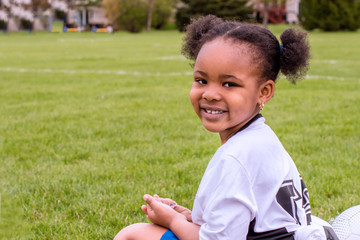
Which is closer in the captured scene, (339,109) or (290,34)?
(290,34)

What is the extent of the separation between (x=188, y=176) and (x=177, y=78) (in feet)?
20.5

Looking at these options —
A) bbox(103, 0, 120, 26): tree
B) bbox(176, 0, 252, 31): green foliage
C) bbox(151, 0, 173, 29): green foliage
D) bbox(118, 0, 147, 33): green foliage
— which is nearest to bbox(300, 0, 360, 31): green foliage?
bbox(176, 0, 252, 31): green foliage

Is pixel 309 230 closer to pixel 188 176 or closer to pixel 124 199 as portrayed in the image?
pixel 124 199

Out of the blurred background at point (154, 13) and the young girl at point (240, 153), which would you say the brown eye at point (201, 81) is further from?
the blurred background at point (154, 13)

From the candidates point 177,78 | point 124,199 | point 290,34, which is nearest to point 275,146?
point 290,34

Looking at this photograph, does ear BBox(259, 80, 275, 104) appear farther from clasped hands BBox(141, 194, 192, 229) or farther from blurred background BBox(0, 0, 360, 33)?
blurred background BBox(0, 0, 360, 33)

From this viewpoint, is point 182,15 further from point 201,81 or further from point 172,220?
point 172,220

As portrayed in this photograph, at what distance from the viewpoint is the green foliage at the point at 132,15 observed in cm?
4750

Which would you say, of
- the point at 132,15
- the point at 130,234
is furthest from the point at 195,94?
the point at 132,15

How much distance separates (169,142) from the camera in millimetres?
4688

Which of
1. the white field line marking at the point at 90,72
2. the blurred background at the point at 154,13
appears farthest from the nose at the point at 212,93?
the blurred background at the point at 154,13

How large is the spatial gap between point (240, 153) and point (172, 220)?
0.47 meters

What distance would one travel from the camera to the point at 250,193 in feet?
5.34

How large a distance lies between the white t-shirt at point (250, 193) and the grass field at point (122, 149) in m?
1.24
